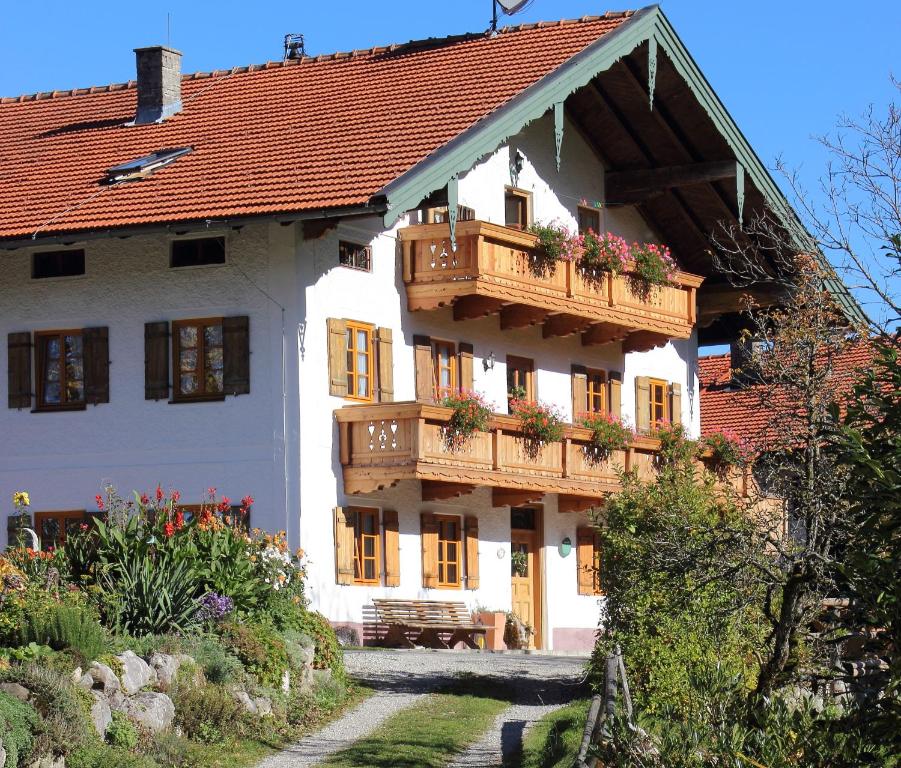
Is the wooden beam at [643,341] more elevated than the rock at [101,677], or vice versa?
the wooden beam at [643,341]

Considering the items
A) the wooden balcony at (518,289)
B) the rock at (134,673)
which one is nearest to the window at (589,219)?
the wooden balcony at (518,289)

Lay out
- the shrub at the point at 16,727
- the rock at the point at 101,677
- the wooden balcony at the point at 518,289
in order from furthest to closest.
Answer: the wooden balcony at the point at 518,289 → the rock at the point at 101,677 → the shrub at the point at 16,727

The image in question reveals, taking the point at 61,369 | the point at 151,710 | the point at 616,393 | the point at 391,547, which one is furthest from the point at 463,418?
the point at 151,710

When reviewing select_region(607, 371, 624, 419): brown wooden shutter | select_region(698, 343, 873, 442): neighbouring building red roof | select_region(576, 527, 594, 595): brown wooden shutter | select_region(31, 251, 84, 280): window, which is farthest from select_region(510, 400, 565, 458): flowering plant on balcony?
select_region(698, 343, 873, 442): neighbouring building red roof

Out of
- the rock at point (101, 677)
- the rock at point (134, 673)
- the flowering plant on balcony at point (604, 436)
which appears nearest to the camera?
the rock at point (101, 677)

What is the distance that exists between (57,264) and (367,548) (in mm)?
6837

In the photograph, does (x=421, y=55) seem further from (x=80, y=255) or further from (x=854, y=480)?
(x=854, y=480)

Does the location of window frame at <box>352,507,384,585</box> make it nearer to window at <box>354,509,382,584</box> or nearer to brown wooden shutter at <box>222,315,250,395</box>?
window at <box>354,509,382,584</box>

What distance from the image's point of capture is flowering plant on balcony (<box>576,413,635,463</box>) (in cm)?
3334

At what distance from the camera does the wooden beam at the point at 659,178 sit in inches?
1377

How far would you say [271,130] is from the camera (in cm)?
3203

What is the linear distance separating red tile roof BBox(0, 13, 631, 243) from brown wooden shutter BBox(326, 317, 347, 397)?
8.09ft

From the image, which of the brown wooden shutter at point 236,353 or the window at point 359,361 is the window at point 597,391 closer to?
the window at point 359,361

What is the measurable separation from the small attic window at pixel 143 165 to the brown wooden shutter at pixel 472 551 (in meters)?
8.02
